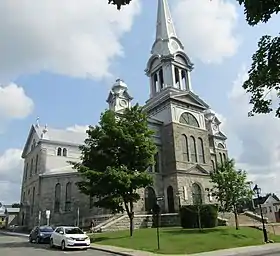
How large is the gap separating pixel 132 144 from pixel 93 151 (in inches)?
132

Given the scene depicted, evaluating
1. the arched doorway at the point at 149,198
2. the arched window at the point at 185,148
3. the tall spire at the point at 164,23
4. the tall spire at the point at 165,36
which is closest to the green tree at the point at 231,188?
the arched doorway at the point at 149,198

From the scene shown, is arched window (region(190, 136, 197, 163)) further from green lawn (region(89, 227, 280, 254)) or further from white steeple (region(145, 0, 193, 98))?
green lawn (region(89, 227, 280, 254))

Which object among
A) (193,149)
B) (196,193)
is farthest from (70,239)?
(193,149)

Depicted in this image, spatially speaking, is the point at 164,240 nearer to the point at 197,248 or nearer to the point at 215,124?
the point at 197,248

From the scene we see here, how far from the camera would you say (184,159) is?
1752 inches

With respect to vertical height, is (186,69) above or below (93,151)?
above

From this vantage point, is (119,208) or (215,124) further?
(215,124)

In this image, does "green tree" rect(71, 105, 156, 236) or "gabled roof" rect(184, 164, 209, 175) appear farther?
"gabled roof" rect(184, 164, 209, 175)

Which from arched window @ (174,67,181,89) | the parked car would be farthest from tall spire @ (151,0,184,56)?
the parked car

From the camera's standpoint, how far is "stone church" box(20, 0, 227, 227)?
4288 cm

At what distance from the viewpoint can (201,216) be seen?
31.5 metres

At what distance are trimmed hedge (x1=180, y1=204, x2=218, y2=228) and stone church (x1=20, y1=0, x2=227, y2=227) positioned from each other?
873cm

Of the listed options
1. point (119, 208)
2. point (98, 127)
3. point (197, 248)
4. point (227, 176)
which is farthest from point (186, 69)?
point (197, 248)

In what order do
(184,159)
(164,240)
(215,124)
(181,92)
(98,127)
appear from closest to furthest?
1. (164,240)
2. (98,127)
3. (184,159)
4. (181,92)
5. (215,124)
